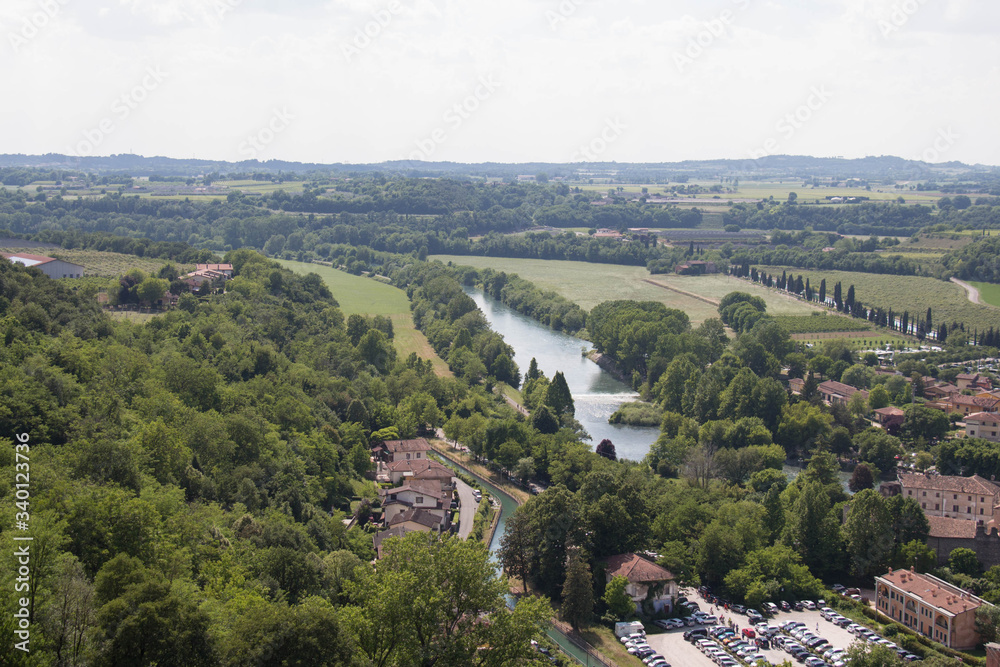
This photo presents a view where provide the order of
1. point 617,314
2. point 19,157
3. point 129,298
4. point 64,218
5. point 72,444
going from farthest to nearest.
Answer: point 19,157
point 64,218
point 617,314
point 129,298
point 72,444

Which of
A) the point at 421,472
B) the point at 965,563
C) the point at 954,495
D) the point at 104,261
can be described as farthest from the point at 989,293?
the point at 104,261

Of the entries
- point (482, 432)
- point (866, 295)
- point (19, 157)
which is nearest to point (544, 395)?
point (482, 432)

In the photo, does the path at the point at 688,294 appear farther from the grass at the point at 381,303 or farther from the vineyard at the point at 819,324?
the grass at the point at 381,303

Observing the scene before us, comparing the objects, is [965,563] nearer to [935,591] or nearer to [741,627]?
[935,591]

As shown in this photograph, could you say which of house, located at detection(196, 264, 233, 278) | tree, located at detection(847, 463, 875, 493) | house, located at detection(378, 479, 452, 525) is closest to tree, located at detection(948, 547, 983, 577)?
tree, located at detection(847, 463, 875, 493)

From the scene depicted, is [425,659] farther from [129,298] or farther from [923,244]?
[923,244]

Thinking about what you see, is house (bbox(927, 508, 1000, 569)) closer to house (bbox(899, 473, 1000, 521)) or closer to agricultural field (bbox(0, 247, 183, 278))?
house (bbox(899, 473, 1000, 521))
